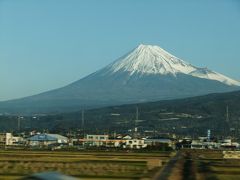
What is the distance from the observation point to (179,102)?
192 m

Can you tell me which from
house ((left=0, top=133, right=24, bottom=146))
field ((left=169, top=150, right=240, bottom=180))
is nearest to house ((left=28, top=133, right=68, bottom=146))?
house ((left=0, top=133, right=24, bottom=146))

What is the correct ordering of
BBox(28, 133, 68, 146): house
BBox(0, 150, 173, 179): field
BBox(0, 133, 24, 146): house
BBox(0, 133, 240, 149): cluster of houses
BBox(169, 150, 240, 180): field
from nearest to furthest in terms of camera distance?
1. BBox(0, 150, 173, 179): field
2. BBox(169, 150, 240, 180): field
3. BBox(0, 133, 24, 146): house
4. BBox(0, 133, 240, 149): cluster of houses
5. BBox(28, 133, 68, 146): house

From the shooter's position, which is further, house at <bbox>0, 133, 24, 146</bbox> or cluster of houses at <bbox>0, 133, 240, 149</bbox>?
cluster of houses at <bbox>0, 133, 240, 149</bbox>

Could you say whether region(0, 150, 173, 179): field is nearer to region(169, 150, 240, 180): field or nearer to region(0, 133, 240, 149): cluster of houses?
region(169, 150, 240, 180): field

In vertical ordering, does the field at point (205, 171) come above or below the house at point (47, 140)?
below

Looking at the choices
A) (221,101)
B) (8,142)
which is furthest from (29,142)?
(221,101)

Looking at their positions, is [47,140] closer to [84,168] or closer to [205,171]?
[84,168]

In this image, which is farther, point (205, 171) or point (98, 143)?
point (98, 143)

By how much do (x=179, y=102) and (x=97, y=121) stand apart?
34841 millimetres

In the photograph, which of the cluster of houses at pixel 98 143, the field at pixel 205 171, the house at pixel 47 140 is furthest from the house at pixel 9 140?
the field at pixel 205 171

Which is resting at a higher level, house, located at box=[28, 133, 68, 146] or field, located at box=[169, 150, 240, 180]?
house, located at box=[28, 133, 68, 146]

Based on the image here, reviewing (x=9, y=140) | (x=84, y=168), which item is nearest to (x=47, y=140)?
(x=9, y=140)

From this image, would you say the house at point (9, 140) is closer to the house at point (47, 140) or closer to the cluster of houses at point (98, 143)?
the cluster of houses at point (98, 143)

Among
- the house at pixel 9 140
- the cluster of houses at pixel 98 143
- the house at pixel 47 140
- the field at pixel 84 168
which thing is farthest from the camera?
the house at pixel 47 140
